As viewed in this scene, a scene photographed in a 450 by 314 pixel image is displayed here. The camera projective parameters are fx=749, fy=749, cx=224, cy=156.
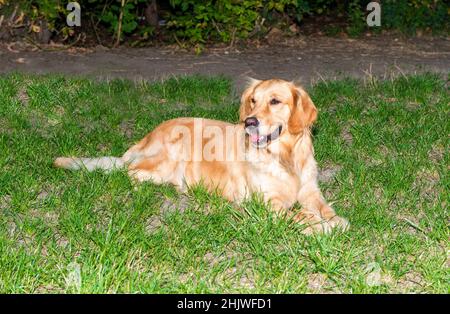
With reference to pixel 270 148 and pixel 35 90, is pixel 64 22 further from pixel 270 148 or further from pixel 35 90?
pixel 270 148

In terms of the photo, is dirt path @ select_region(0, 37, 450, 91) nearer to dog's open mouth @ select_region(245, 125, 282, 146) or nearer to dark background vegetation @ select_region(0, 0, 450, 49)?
dark background vegetation @ select_region(0, 0, 450, 49)

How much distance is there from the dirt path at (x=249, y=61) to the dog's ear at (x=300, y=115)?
3.18m

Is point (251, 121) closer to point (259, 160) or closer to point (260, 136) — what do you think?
point (260, 136)

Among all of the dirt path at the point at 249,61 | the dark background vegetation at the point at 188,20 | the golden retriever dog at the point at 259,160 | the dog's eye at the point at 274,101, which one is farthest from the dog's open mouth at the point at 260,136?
the dark background vegetation at the point at 188,20

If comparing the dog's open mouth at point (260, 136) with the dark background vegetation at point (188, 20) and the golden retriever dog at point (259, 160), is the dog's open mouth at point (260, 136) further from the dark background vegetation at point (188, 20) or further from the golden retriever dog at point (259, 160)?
the dark background vegetation at point (188, 20)

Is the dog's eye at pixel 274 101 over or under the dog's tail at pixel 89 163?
over

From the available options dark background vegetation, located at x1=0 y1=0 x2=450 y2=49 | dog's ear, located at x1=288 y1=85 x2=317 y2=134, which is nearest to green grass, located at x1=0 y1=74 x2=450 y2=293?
dog's ear, located at x1=288 y1=85 x2=317 y2=134

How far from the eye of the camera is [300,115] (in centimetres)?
506

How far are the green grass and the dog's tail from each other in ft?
0.39

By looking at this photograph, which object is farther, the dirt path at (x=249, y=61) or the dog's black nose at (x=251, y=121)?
the dirt path at (x=249, y=61)

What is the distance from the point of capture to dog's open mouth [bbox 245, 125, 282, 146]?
500 cm

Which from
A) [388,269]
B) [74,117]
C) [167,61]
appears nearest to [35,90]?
[74,117]

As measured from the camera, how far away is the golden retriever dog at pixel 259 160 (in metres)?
5.01

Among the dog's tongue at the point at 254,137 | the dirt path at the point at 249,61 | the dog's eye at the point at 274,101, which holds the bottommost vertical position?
the dirt path at the point at 249,61
